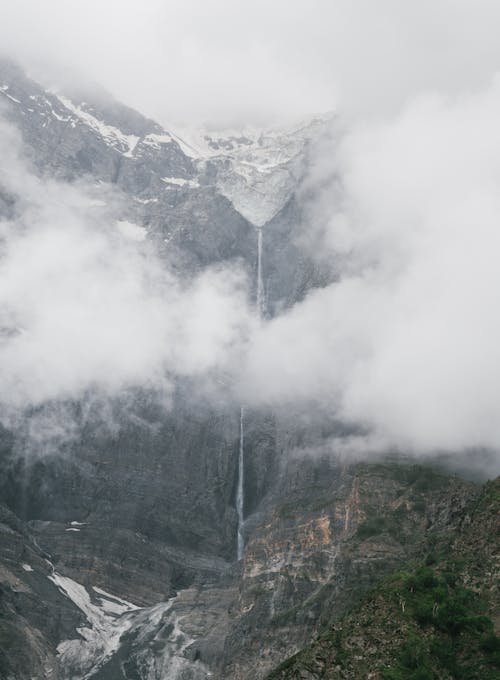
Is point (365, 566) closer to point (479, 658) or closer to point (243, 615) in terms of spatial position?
point (243, 615)

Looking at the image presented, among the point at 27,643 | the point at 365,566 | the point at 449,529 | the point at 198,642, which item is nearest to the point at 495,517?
the point at 449,529

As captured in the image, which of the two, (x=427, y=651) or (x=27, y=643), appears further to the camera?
(x=27, y=643)

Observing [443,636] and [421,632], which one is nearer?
[421,632]

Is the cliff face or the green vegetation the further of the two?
the cliff face

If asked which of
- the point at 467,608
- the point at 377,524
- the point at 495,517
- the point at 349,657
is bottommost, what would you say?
the point at 349,657

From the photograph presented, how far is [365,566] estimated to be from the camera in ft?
499

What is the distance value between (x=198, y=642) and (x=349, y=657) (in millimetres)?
116478

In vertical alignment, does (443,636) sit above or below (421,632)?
below

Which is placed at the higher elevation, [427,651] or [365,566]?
[365,566]

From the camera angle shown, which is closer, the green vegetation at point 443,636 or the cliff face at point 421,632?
the green vegetation at point 443,636

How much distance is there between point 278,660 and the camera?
155 metres

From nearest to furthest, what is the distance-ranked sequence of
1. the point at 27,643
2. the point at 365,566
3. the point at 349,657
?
the point at 349,657 < the point at 365,566 < the point at 27,643

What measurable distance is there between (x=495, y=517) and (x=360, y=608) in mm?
19798

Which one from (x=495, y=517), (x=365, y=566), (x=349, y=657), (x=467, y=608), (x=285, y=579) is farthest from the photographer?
(x=285, y=579)
